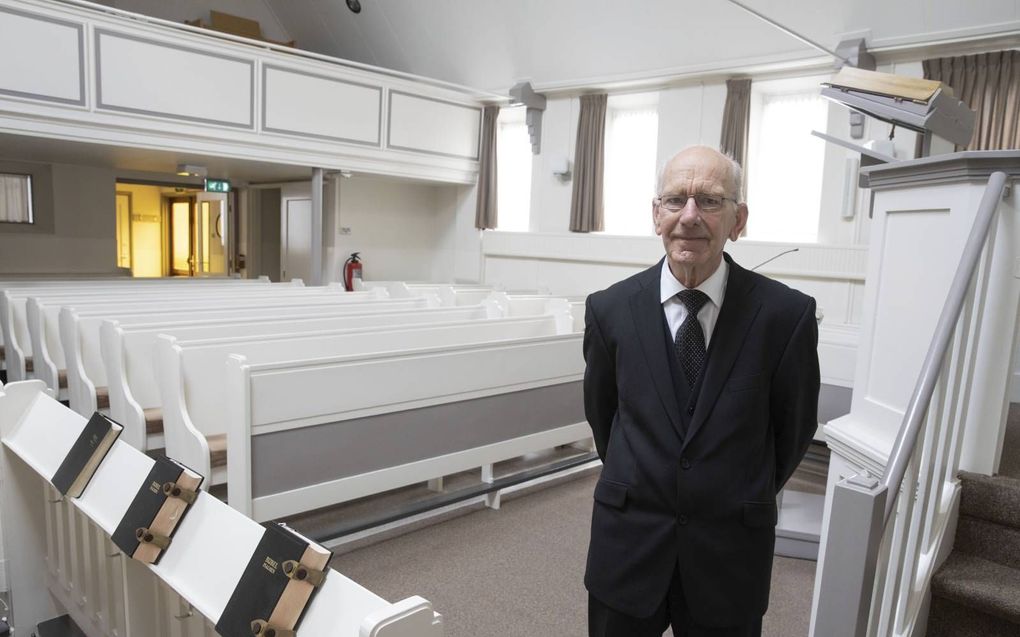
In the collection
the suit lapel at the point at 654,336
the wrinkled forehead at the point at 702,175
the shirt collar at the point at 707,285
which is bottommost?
the suit lapel at the point at 654,336

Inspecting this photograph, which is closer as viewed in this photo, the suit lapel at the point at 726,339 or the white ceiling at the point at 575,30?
the suit lapel at the point at 726,339

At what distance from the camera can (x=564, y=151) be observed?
8477 mm

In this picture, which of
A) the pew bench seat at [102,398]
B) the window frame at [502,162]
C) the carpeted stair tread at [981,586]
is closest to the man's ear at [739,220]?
the carpeted stair tread at [981,586]

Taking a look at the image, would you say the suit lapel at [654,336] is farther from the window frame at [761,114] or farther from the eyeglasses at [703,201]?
the window frame at [761,114]

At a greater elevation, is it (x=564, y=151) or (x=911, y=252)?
(x=564, y=151)

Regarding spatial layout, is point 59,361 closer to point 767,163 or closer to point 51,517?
point 51,517

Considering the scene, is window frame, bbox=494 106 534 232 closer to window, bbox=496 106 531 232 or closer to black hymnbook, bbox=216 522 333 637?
window, bbox=496 106 531 232

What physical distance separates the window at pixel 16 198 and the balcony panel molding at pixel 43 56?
10.4 ft

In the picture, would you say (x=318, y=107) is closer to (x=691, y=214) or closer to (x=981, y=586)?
(x=691, y=214)

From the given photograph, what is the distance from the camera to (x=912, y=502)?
1.53 meters

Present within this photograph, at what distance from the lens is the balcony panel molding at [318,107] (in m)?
7.12

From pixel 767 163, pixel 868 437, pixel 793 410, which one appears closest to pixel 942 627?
pixel 868 437

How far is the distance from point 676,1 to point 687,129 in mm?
1356

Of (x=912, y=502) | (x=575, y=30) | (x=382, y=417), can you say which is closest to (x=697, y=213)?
(x=912, y=502)
